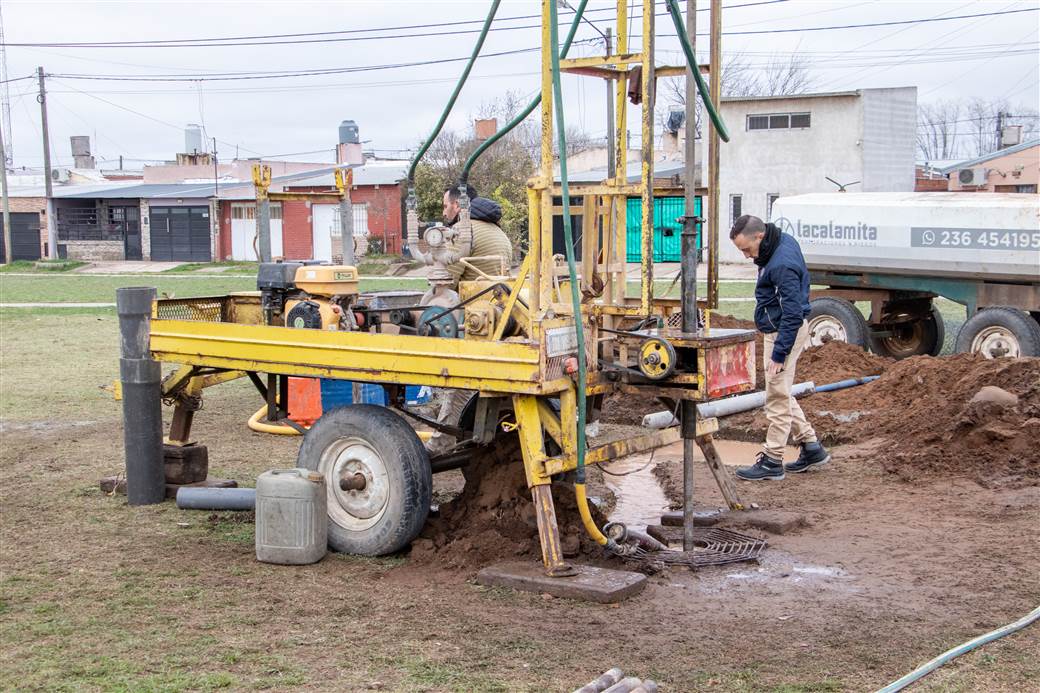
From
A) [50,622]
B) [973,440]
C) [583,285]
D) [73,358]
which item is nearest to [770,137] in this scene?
[73,358]

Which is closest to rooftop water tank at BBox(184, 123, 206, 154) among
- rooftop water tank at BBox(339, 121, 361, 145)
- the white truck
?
rooftop water tank at BBox(339, 121, 361, 145)

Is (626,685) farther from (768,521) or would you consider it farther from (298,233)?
(298,233)

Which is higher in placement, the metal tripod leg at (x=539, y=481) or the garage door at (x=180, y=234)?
the garage door at (x=180, y=234)

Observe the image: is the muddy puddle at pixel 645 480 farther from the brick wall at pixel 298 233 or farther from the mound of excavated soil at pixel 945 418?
the brick wall at pixel 298 233

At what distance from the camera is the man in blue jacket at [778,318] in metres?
8.49

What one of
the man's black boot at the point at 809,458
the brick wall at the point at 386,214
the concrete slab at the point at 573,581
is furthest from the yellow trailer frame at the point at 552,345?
the brick wall at the point at 386,214

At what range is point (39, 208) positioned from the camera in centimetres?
5809

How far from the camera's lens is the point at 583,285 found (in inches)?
289

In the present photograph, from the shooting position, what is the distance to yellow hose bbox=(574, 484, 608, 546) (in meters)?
6.49

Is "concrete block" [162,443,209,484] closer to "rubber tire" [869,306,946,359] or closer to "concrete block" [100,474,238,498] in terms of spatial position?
"concrete block" [100,474,238,498]

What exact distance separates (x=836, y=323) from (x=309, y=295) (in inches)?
336

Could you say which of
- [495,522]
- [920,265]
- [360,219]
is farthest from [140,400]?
[360,219]

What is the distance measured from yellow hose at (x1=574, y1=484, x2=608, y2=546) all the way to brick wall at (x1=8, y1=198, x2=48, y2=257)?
5654 centimetres

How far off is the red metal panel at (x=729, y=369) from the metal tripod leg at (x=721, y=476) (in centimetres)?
99
